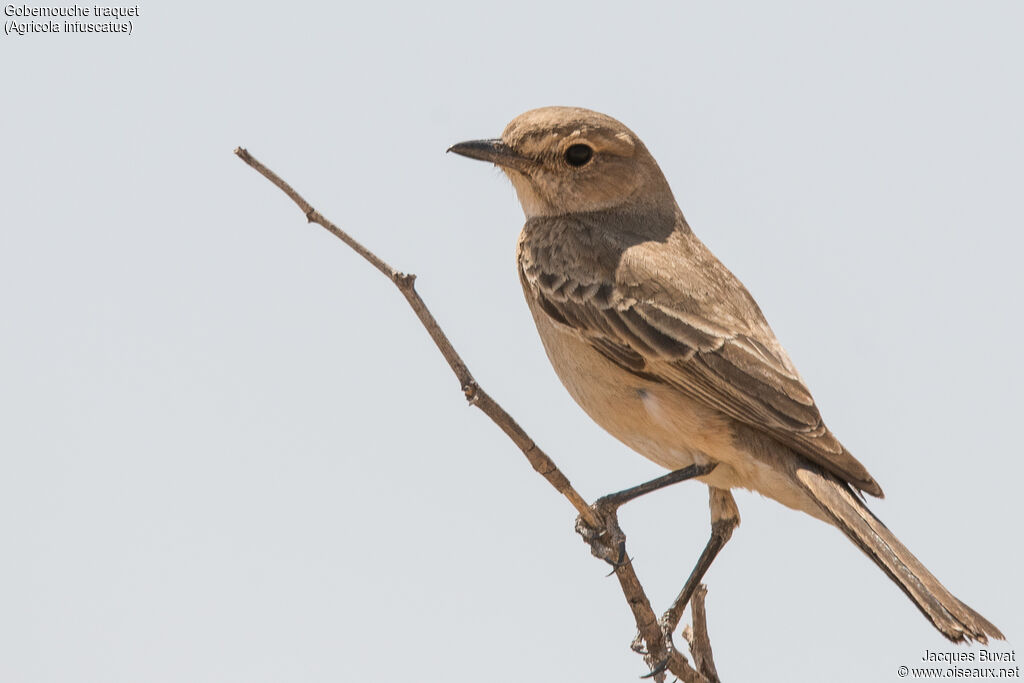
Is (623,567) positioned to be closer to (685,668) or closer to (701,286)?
(685,668)

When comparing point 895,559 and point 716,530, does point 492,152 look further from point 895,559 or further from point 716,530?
point 895,559

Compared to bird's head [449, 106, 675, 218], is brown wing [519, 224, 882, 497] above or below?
below

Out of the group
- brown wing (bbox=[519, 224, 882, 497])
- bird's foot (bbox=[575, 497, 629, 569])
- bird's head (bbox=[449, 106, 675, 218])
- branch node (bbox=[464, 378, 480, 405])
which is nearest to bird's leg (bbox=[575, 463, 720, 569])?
bird's foot (bbox=[575, 497, 629, 569])

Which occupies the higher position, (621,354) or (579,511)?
(621,354)

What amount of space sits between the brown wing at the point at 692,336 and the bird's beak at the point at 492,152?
699mm

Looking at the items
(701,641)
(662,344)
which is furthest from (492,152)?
(701,641)

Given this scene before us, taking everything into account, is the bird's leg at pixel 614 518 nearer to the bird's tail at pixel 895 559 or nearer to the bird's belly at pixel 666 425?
the bird's belly at pixel 666 425

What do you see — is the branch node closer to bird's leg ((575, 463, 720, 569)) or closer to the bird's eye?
bird's leg ((575, 463, 720, 569))

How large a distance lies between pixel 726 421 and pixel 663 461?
1.87 ft

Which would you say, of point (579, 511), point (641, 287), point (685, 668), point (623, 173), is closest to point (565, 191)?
point (623, 173)

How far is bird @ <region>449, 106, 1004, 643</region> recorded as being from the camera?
712cm

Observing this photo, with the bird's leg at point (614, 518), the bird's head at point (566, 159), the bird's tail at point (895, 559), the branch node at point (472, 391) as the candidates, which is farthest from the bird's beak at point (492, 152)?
the bird's tail at point (895, 559)

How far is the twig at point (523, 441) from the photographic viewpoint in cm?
583

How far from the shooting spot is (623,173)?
8.61 m
